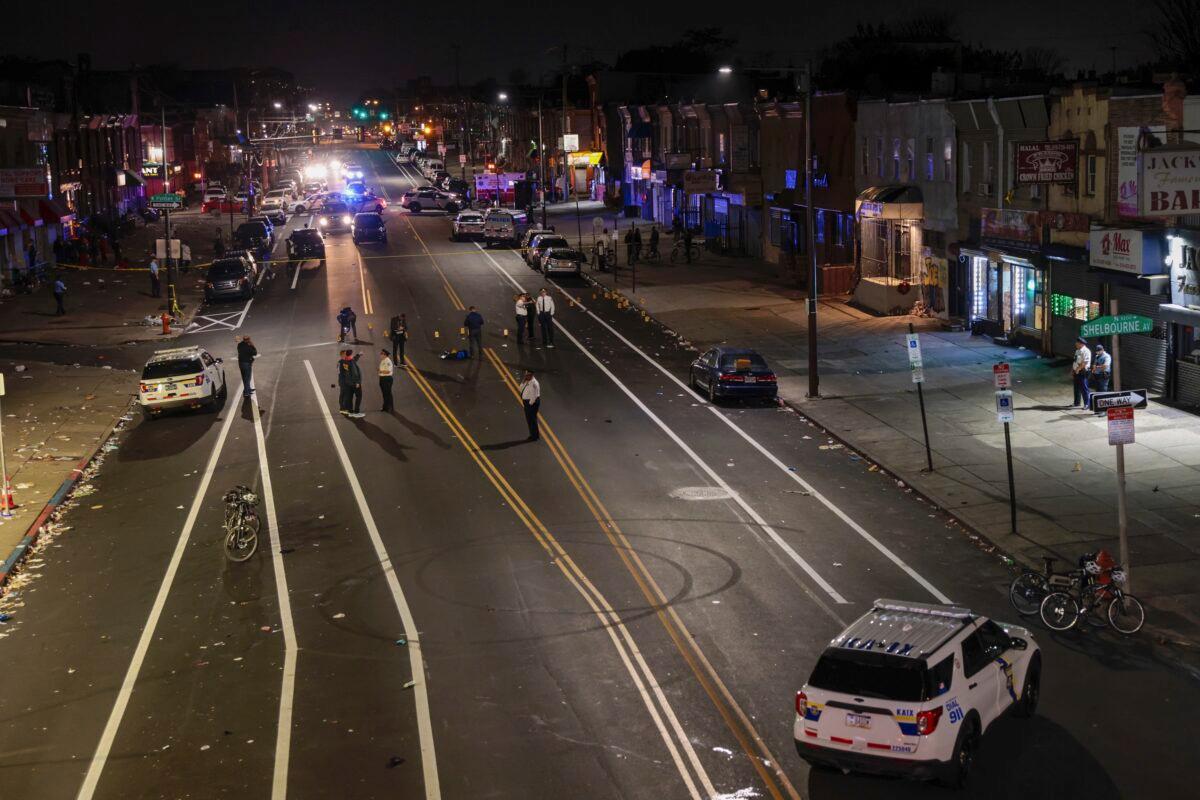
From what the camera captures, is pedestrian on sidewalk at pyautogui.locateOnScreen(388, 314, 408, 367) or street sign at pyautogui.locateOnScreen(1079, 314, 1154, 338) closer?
street sign at pyautogui.locateOnScreen(1079, 314, 1154, 338)

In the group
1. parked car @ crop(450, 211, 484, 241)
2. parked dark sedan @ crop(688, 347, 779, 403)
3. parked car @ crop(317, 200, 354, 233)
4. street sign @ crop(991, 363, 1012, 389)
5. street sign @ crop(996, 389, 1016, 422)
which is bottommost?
parked dark sedan @ crop(688, 347, 779, 403)

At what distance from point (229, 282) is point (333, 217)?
36.7m

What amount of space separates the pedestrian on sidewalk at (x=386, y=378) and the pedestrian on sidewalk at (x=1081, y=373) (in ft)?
53.0

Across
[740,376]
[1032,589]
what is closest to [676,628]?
[1032,589]

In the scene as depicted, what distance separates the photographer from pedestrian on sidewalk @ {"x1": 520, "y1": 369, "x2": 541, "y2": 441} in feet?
93.6

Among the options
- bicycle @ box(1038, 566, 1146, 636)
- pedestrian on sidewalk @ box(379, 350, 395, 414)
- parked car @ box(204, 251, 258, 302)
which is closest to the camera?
bicycle @ box(1038, 566, 1146, 636)

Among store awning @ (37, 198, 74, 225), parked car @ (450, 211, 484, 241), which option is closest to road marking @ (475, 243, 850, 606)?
store awning @ (37, 198, 74, 225)

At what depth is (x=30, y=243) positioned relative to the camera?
58.9 metres

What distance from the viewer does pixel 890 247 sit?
4700 cm

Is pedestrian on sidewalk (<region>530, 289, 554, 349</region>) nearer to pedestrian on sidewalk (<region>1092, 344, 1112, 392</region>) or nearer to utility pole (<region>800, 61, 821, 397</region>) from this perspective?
utility pole (<region>800, 61, 821, 397</region>)

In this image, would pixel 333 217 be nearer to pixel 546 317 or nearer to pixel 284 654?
pixel 546 317

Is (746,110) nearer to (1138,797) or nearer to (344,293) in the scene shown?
(344,293)

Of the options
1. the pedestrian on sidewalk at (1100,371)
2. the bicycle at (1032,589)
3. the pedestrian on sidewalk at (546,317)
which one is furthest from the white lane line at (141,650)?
the pedestrian on sidewalk at (1100,371)

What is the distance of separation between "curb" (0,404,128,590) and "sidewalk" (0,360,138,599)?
0.08 meters
